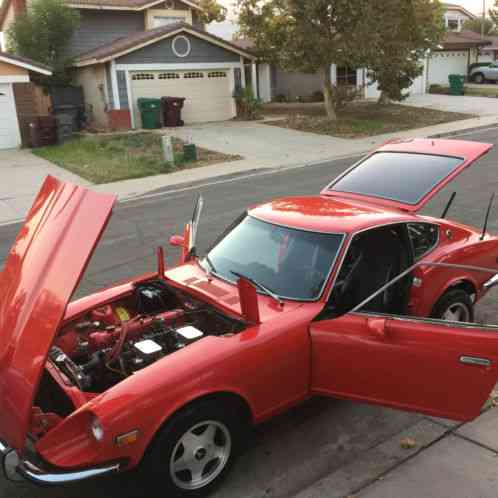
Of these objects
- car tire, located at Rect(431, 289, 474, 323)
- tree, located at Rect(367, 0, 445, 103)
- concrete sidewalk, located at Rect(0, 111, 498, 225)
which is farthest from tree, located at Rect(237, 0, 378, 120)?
car tire, located at Rect(431, 289, 474, 323)

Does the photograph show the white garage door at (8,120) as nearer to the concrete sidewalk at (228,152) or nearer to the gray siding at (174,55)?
the concrete sidewalk at (228,152)

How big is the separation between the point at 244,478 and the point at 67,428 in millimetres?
1243

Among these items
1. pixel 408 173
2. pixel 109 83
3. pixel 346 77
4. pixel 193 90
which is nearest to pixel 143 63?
pixel 109 83

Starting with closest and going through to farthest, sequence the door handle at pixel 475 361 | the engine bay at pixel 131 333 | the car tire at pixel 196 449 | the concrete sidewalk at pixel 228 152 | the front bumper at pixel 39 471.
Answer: the front bumper at pixel 39 471, the car tire at pixel 196 449, the door handle at pixel 475 361, the engine bay at pixel 131 333, the concrete sidewalk at pixel 228 152

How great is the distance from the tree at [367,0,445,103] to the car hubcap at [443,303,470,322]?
1680cm

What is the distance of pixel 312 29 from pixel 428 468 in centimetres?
1924

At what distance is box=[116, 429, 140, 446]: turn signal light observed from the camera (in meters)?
3.06

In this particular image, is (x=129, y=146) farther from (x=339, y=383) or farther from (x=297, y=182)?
(x=339, y=383)

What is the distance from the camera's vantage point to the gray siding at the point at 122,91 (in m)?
23.0

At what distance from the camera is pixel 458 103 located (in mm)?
28891

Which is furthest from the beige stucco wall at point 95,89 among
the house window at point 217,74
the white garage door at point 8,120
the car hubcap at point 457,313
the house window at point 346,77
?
the car hubcap at point 457,313

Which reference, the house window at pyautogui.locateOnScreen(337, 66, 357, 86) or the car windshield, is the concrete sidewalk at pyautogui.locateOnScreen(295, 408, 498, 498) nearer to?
the car windshield

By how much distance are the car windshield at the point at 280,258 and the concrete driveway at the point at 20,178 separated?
8232mm

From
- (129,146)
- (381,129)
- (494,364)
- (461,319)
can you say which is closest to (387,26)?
(381,129)
